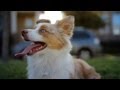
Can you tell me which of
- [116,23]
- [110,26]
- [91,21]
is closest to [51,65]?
[116,23]

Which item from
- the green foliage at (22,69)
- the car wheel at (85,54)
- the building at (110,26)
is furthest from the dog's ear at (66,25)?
the car wheel at (85,54)

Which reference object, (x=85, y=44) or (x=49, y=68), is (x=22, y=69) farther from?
(x=85, y=44)

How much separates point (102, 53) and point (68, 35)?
1680mm

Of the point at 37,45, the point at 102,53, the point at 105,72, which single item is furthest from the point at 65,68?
the point at 102,53

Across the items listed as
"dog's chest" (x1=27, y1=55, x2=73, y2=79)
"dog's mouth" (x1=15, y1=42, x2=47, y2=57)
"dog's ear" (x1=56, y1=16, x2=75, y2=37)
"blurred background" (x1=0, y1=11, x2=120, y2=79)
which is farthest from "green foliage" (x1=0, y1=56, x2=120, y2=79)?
"dog's ear" (x1=56, y1=16, x2=75, y2=37)

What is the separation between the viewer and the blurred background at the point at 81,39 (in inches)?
180

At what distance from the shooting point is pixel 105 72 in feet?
15.4

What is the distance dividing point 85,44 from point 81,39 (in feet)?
0.24

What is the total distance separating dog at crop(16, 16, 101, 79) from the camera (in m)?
4.03

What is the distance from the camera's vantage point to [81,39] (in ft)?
19.3

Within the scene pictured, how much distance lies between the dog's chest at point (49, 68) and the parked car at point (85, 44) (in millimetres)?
964

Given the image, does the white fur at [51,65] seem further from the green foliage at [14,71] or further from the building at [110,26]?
the building at [110,26]
